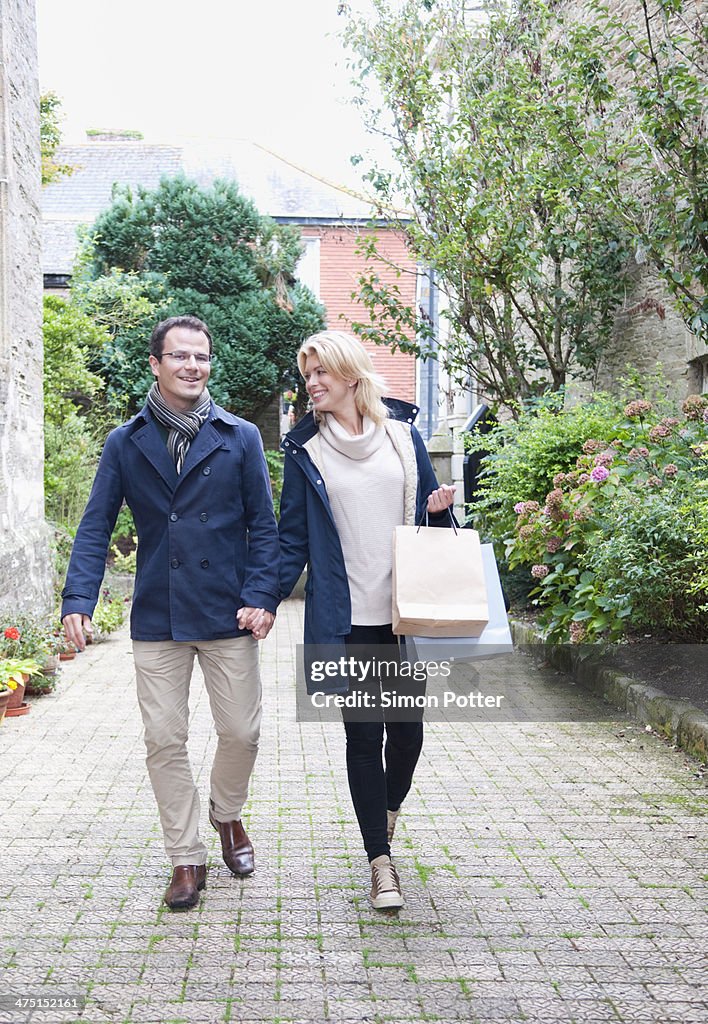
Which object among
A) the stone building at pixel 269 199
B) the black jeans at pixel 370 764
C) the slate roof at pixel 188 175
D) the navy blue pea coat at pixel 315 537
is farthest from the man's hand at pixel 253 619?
the slate roof at pixel 188 175

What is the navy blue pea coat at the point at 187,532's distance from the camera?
3.88 meters

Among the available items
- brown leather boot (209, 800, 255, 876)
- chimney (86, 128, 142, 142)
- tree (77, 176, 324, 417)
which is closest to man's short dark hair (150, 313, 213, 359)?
brown leather boot (209, 800, 255, 876)

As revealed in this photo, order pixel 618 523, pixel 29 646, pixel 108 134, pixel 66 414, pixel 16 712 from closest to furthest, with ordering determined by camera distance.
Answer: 1. pixel 618 523
2. pixel 16 712
3. pixel 29 646
4. pixel 66 414
5. pixel 108 134

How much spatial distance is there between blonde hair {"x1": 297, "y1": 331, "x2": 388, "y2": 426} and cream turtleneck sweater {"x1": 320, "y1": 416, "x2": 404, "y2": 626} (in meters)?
0.08

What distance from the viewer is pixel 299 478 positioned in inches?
154

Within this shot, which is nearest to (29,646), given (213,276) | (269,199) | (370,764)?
(370,764)

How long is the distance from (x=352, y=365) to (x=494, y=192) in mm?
8282

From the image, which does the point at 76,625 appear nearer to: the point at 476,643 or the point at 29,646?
the point at 476,643

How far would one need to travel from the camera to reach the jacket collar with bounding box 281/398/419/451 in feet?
12.9

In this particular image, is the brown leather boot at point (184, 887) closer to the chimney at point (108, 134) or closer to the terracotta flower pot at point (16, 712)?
the terracotta flower pot at point (16, 712)

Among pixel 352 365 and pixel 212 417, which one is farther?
pixel 212 417

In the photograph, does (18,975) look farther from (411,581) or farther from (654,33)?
(654,33)

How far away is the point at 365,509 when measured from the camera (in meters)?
3.90

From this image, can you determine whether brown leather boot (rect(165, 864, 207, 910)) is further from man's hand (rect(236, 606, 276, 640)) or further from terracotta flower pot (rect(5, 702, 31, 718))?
terracotta flower pot (rect(5, 702, 31, 718))
